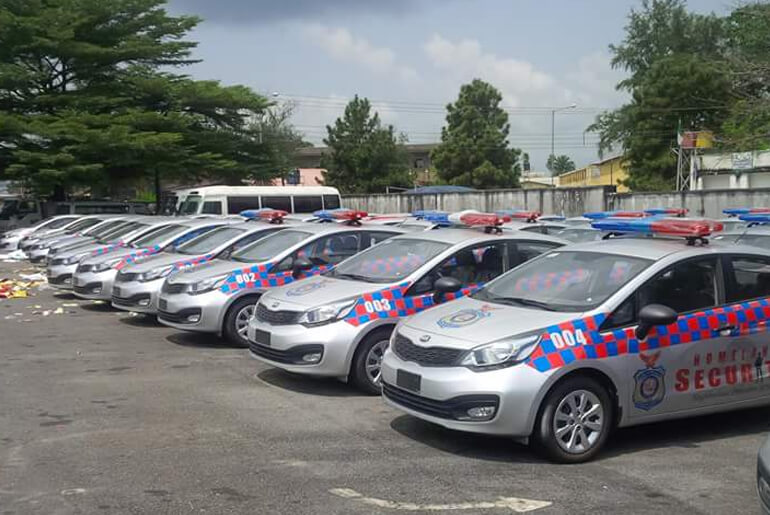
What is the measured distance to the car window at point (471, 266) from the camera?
8652 millimetres

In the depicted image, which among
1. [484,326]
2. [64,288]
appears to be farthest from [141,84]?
[484,326]

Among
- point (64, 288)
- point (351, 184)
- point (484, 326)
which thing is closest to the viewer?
point (484, 326)

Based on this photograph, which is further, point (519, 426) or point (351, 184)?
point (351, 184)

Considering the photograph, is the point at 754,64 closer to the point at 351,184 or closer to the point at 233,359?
the point at 233,359

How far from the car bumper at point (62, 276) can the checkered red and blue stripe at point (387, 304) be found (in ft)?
30.2

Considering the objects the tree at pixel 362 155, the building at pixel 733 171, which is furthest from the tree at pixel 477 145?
Result: the building at pixel 733 171

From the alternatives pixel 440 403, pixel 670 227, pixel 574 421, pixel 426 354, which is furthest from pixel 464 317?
pixel 670 227

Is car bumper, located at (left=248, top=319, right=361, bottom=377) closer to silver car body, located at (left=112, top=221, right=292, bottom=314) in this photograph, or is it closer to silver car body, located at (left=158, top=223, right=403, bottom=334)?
silver car body, located at (left=158, top=223, right=403, bottom=334)

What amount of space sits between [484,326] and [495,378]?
52cm

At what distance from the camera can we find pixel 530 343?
20.1ft

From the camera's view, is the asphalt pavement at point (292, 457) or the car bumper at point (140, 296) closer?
the asphalt pavement at point (292, 457)

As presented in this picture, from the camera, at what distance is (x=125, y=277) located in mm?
12594

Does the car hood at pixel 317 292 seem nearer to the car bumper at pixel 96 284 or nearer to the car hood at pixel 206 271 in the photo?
the car hood at pixel 206 271

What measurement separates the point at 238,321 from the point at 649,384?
5.57m
